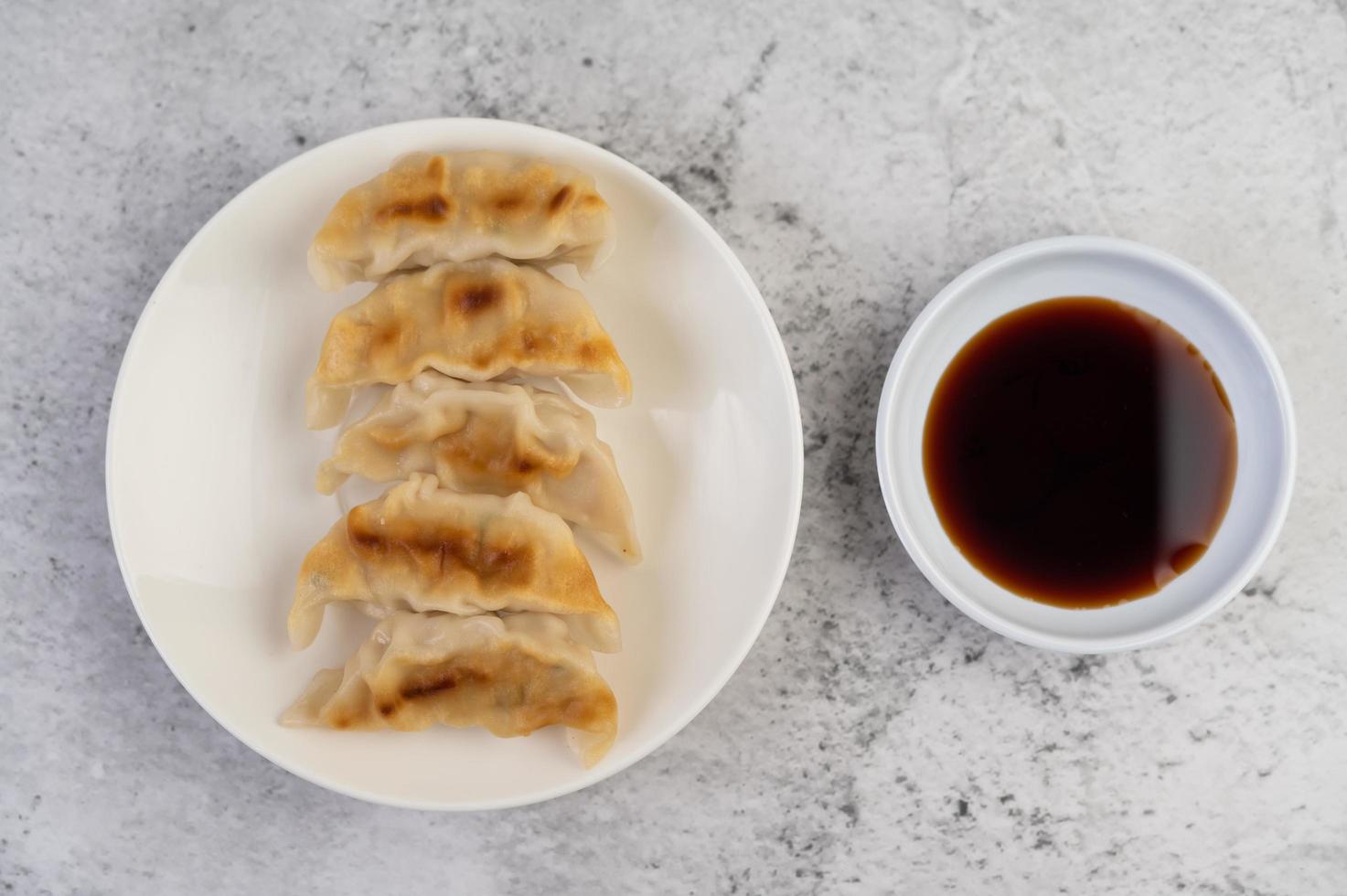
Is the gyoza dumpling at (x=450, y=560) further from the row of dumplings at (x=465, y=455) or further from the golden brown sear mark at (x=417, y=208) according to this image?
the golden brown sear mark at (x=417, y=208)

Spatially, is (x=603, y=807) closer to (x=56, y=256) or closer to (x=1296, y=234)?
(x=56, y=256)

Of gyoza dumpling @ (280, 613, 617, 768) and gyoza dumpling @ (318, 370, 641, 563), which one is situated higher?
gyoza dumpling @ (318, 370, 641, 563)

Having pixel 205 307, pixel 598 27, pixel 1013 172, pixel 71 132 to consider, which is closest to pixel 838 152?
pixel 1013 172

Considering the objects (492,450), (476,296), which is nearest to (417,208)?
(476,296)

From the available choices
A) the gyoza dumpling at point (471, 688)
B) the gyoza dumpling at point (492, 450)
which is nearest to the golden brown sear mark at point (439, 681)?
the gyoza dumpling at point (471, 688)

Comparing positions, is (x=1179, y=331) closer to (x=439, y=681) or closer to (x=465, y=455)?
(x=465, y=455)

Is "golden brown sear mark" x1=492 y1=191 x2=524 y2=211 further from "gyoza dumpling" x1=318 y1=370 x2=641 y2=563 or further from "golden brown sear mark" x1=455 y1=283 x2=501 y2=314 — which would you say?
"gyoza dumpling" x1=318 y1=370 x2=641 y2=563

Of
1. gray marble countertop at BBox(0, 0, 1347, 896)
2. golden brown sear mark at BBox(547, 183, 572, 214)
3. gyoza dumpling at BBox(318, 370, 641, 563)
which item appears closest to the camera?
golden brown sear mark at BBox(547, 183, 572, 214)

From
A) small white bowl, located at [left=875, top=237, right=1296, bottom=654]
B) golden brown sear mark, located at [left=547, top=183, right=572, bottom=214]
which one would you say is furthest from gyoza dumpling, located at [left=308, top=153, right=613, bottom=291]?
small white bowl, located at [left=875, top=237, right=1296, bottom=654]
